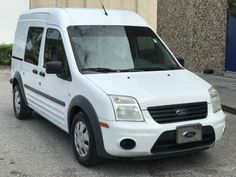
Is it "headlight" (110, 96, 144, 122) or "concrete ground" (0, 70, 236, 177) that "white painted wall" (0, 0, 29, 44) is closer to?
"concrete ground" (0, 70, 236, 177)

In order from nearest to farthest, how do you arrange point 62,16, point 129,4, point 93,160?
point 93,160
point 62,16
point 129,4

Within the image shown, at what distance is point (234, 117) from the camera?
9008 millimetres

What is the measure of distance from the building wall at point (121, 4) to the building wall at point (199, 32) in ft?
7.42

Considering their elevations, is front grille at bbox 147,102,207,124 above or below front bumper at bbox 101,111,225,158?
above

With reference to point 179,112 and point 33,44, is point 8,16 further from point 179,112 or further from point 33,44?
point 179,112

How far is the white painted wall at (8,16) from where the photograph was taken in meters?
20.8

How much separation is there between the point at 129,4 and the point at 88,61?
676 inches

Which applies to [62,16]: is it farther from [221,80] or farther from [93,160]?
[221,80]

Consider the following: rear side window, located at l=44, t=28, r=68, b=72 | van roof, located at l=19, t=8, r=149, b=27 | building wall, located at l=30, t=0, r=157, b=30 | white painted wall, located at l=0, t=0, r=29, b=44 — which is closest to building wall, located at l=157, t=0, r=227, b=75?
building wall, located at l=30, t=0, r=157, b=30

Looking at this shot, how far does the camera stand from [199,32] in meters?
16.7

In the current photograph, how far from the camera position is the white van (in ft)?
16.7

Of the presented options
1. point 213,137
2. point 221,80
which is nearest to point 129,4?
point 221,80

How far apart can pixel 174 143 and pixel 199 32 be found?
39.4 ft

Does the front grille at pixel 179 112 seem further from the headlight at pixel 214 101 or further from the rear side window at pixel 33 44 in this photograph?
the rear side window at pixel 33 44
